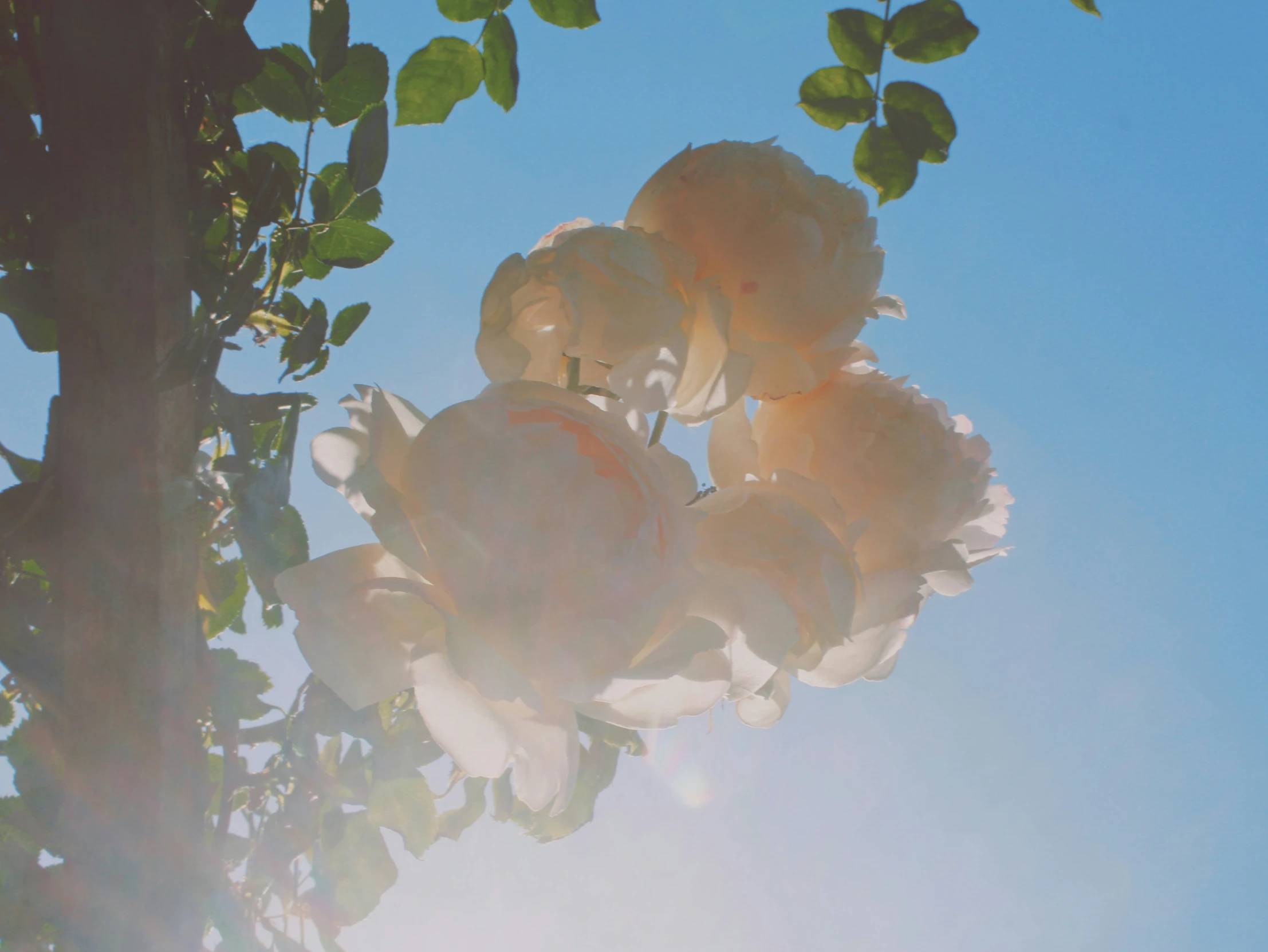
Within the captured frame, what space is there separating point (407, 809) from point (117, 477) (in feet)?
1.40

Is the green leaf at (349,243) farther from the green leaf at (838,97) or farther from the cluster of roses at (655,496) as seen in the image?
the green leaf at (838,97)

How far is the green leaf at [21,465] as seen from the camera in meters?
0.59

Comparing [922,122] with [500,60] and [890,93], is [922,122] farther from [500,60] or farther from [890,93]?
[500,60]

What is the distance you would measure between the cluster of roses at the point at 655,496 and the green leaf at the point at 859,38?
0.30 m

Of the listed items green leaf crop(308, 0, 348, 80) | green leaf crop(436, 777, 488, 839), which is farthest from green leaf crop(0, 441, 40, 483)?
green leaf crop(436, 777, 488, 839)

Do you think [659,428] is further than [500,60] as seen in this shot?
No

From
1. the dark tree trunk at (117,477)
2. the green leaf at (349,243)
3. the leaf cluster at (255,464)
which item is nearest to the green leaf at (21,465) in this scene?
the leaf cluster at (255,464)

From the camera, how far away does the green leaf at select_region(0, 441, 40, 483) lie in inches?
23.3

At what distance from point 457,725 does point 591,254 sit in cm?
25

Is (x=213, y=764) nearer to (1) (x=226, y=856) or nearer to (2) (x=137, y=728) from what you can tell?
(1) (x=226, y=856)

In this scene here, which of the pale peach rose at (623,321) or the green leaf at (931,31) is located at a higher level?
the green leaf at (931,31)

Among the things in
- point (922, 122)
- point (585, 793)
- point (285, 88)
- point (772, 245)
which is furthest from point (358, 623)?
point (922, 122)

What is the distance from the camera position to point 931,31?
68 centimetres

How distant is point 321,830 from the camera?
0.73 meters
